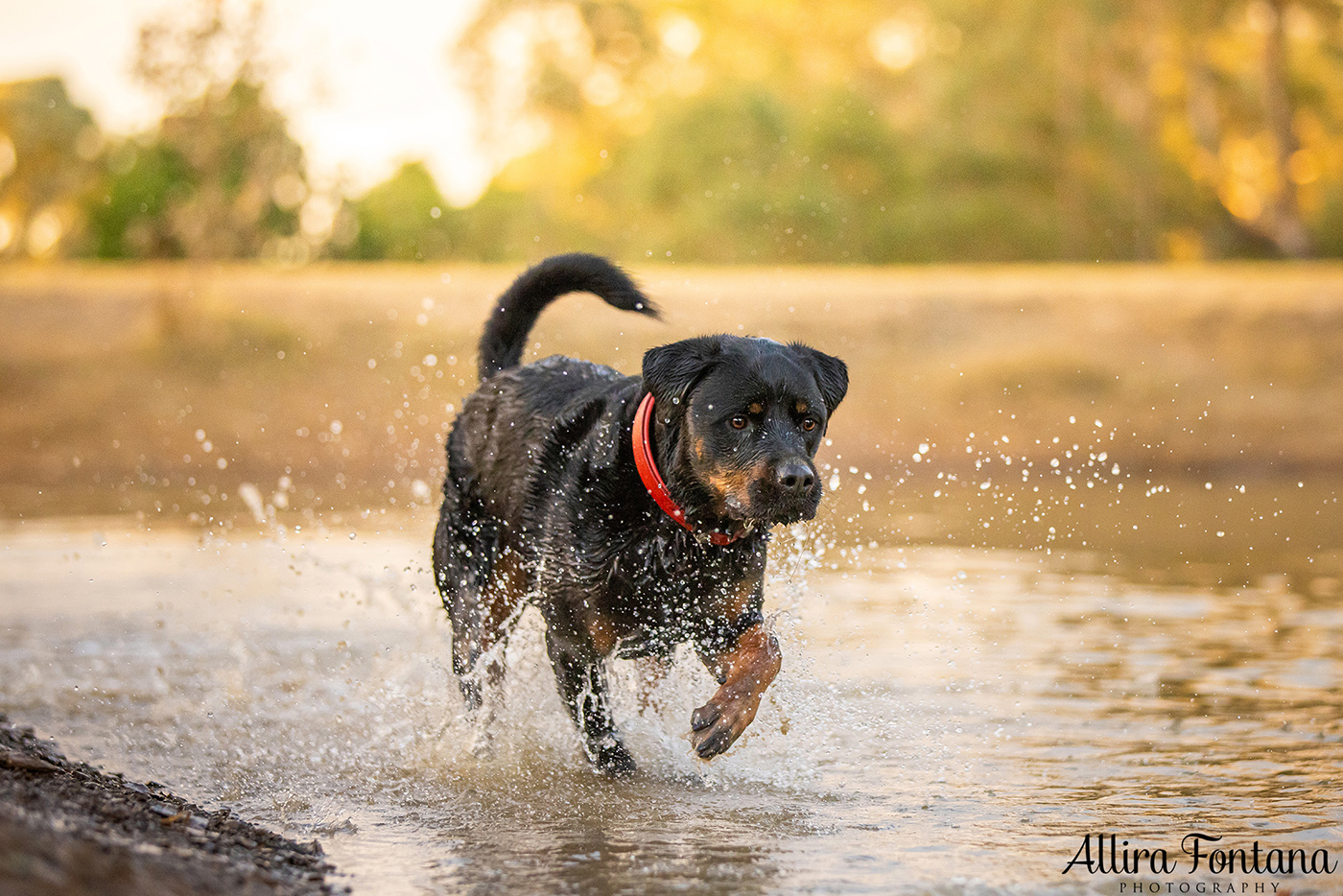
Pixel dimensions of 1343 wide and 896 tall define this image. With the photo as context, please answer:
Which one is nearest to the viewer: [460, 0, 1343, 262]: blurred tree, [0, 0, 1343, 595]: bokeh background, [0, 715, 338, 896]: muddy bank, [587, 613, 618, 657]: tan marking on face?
[0, 715, 338, 896]: muddy bank

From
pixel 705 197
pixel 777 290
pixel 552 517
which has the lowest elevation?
pixel 552 517

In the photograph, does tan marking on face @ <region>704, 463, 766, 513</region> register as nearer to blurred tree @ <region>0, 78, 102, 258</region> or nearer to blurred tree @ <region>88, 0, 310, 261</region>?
blurred tree @ <region>88, 0, 310, 261</region>

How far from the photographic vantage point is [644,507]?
4.43 m

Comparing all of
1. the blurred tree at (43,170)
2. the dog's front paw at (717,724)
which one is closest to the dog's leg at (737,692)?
the dog's front paw at (717,724)

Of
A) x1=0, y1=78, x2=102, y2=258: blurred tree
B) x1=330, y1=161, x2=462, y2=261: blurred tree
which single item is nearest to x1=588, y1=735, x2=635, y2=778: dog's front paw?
x1=330, y1=161, x2=462, y2=261: blurred tree

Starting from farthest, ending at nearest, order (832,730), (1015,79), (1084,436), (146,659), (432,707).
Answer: (1015,79), (1084,436), (146,659), (432,707), (832,730)

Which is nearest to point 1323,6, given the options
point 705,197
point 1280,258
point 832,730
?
point 1280,258

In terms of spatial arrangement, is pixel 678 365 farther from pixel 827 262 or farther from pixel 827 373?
pixel 827 262

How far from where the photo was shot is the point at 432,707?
5551 millimetres

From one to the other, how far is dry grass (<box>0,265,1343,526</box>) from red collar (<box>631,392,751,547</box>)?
8115 millimetres

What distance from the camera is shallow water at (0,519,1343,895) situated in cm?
381

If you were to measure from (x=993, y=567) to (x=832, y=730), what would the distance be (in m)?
4.19

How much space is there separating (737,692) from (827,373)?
3.55ft

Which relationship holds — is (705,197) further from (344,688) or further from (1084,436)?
(344,688)
